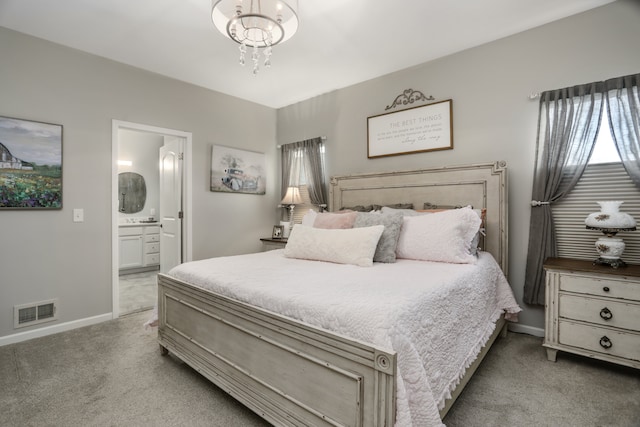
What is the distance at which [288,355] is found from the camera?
54.2 inches

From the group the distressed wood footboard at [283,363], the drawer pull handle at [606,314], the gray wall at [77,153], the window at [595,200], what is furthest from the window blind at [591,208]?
the gray wall at [77,153]

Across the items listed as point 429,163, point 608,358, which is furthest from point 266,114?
point 608,358

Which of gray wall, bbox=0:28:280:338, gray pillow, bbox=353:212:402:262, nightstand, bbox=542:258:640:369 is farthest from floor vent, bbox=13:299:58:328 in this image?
nightstand, bbox=542:258:640:369

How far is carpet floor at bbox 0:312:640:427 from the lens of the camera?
162cm

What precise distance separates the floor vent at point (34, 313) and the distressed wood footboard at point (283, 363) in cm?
156

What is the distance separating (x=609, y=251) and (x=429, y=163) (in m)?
1.58

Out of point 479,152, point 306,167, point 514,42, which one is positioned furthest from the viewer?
point 306,167

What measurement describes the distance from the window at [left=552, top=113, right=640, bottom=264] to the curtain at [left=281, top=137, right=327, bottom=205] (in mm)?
2439

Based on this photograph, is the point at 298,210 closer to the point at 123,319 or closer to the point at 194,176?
the point at 194,176

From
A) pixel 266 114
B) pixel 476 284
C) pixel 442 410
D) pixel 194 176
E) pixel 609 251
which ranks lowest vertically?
pixel 442 410

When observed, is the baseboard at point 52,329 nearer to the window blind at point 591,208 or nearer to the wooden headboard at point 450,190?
the wooden headboard at point 450,190

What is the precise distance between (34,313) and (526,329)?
4.25 meters

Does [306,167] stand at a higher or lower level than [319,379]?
higher

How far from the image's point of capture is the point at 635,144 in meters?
2.18
